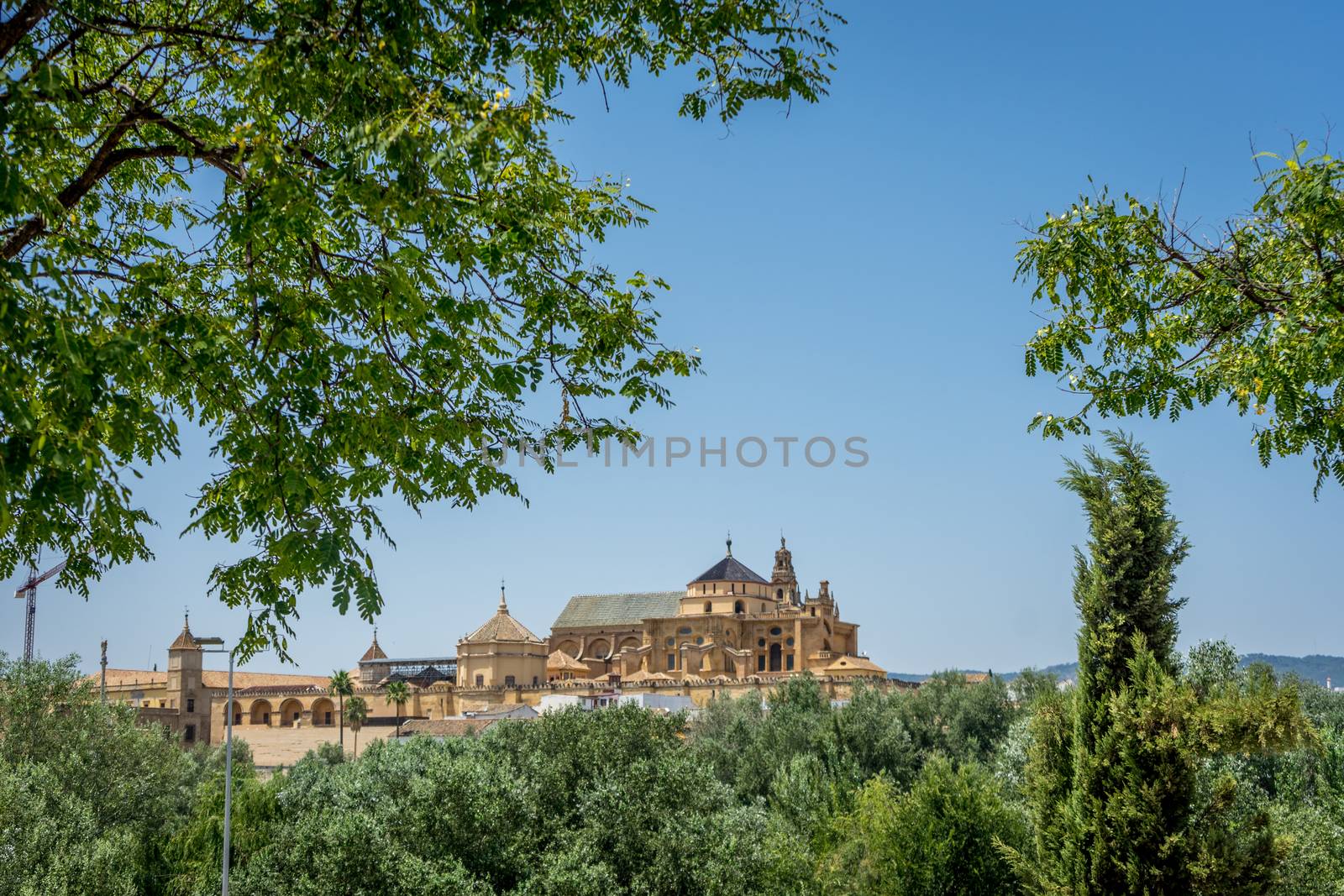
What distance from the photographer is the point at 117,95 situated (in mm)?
6172

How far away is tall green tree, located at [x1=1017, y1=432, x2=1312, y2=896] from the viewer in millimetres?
11516

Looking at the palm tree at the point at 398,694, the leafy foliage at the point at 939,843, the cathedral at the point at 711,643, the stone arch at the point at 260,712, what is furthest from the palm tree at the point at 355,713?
the leafy foliage at the point at 939,843

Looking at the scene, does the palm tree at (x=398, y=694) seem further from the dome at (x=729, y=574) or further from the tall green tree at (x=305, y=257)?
the tall green tree at (x=305, y=257)

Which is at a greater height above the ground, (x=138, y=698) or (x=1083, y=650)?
(x=1083, y=650)

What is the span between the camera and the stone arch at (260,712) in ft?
258

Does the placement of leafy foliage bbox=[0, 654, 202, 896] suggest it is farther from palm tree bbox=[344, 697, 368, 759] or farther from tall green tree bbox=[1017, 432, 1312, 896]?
palm tree bbox=[344, 697, 368, 759]

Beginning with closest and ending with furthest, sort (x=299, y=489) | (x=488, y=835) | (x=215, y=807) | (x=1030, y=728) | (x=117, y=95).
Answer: (x=299, y=489)
(x=117, y=95)
(x=1030, y=728)
(x=488, y=835)
(x=215, y=807)

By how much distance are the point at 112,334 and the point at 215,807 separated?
26720 millimetres

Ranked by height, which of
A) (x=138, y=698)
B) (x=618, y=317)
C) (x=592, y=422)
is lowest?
(x=138, y=698)

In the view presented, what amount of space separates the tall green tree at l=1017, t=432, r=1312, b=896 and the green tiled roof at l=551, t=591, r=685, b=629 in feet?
232

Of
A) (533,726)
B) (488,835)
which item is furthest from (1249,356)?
(533,726)

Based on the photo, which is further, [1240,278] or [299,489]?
[1240,278]

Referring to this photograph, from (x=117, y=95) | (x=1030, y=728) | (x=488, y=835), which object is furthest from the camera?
(x=488, y=835)

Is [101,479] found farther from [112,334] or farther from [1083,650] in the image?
[1083,650]
